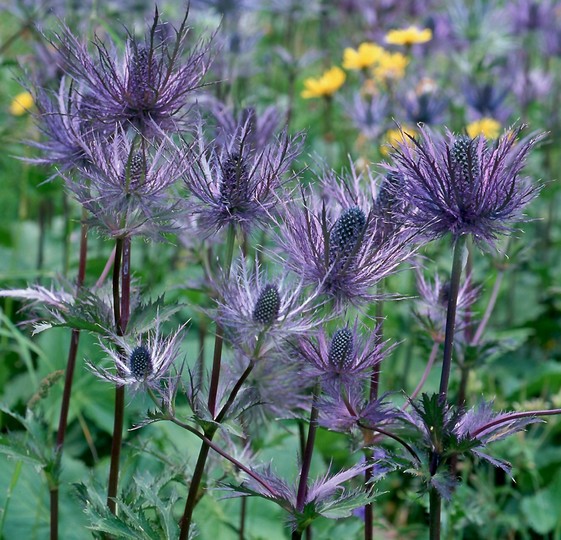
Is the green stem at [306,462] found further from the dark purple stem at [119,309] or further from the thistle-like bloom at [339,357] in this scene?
the dark purple stem at [119,309]

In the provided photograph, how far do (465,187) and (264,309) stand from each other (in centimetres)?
37

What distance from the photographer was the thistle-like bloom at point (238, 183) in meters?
1.31

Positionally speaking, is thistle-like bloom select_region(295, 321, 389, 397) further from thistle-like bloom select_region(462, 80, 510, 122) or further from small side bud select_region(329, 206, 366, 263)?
thistle-like bloom select_region(462, 80, 510, 122)

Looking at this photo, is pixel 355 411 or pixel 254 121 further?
pixel 254 121

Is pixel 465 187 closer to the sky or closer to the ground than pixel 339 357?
closer to the sky

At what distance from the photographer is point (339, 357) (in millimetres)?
1329

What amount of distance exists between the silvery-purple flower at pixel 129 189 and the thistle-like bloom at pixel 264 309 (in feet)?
0.52

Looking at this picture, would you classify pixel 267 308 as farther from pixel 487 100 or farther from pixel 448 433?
pixel 487 100

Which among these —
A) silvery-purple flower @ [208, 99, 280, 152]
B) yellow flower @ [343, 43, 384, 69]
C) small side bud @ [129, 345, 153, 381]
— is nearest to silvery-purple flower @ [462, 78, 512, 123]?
yellow flower @ [343, 43, 384, 69]

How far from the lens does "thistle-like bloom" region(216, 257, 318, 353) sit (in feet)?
4.15

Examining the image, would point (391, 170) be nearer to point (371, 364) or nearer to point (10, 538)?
point (371, 364)

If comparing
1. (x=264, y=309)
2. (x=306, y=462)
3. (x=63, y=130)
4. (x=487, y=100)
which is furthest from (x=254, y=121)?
(x=487, y=100)

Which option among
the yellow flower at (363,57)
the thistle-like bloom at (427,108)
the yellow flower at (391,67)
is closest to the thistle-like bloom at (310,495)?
the thistle-like bloom at (427,108)

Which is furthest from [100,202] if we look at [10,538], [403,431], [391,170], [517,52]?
[517,52]
